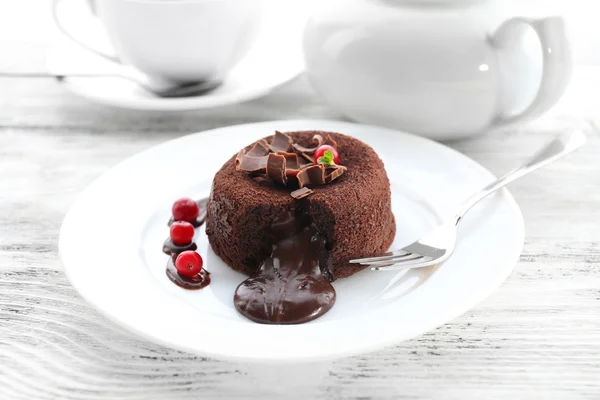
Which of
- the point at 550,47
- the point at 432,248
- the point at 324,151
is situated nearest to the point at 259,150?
the point at 324,151

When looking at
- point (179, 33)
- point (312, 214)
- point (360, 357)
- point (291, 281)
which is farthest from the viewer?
point (179, 33)

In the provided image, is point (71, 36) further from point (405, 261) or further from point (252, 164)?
point (405, 261)

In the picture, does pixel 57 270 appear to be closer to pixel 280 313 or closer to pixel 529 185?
pixel 280 313

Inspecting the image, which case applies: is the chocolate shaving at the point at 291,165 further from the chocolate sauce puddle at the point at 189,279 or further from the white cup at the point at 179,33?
the white cup at the point at 179,33

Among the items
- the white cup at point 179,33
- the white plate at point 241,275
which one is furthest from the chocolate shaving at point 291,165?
the white cup at point 179,33

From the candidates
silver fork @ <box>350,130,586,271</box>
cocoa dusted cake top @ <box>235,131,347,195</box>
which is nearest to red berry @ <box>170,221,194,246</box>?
cocoa dusted cake top @ <box>235,131,347,195</box>
